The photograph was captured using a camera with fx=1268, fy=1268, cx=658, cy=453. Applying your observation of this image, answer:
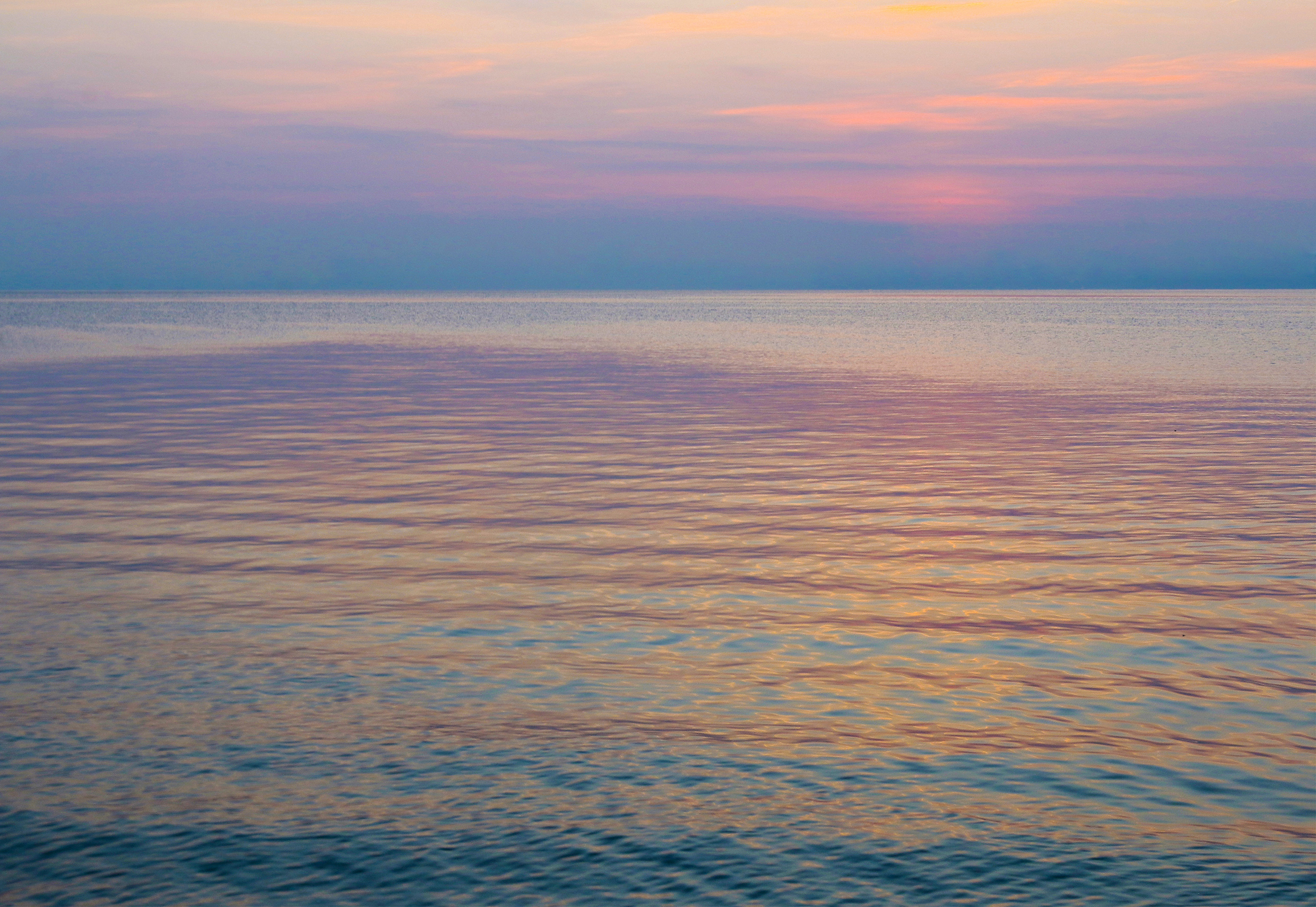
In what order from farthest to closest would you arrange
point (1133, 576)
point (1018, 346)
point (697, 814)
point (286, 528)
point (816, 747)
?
1. point (1018, 346)
2. point (286, 528)
3. point (1133, 576)
4. point (816, 747)
5. point (697, 814)

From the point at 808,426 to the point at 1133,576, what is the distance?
17169 mm

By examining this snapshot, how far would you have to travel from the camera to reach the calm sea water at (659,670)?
7805 millimetres

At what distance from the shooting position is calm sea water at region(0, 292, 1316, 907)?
25.6 ft

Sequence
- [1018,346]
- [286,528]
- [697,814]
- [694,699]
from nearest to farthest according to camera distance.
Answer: [697,814] < [694,699] < [286,528] < [1018,346]

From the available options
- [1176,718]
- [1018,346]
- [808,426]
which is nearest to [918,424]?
[808,426]

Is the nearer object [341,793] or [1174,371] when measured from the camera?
[341,793]

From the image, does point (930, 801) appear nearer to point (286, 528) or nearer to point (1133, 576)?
point (1133, 576)

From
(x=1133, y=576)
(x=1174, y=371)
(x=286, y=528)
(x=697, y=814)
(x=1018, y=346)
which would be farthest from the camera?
(x=1018, y=346)

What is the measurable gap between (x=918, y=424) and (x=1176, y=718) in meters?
22.4

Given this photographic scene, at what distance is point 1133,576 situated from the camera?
1505 centimetres

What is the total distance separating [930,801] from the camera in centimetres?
866

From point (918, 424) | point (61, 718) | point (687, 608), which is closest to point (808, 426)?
point (918, 424)

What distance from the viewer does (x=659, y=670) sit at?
37.9 feet

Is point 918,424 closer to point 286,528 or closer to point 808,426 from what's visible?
point 808,426
